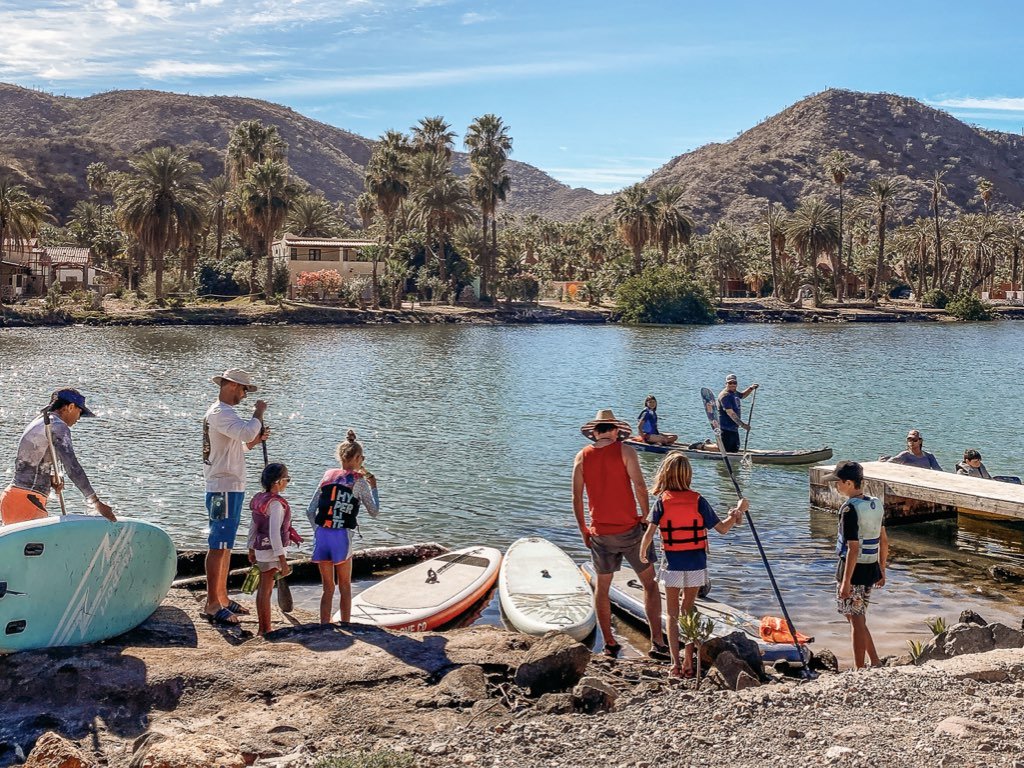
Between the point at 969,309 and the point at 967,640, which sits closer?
the point at 967,640

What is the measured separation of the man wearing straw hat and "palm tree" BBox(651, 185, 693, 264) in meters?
99.5

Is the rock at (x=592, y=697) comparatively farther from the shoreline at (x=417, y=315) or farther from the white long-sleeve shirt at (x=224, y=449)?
the shoreline at (x=417, y=315)

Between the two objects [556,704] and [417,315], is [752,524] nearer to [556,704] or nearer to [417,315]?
[556,704]

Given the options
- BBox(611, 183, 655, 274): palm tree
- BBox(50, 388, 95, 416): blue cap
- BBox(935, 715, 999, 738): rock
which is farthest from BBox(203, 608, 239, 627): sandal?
BBox(611, 183, 655, 274): palm tree

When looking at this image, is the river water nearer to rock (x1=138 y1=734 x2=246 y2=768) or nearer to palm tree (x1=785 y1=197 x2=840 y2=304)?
rock (x1=138 y1=734 x2=246 y2=768)

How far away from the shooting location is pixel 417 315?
89.7m

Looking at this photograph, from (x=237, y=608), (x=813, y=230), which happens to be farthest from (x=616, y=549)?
(x=813, y=230)

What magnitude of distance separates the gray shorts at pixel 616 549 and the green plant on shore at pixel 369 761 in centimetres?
331

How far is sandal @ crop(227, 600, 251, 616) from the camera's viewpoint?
9797 mm

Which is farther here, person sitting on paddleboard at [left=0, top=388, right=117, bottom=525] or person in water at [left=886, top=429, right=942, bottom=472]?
person in water at [left=886, top=429, right=942, bottom=472]

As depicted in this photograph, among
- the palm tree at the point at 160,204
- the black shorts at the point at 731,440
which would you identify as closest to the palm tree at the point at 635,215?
the palm tree at the point at 160,204

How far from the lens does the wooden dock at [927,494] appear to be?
15414 mm

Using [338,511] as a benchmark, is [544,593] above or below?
below

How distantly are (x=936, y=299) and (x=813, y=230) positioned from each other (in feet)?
58.1
